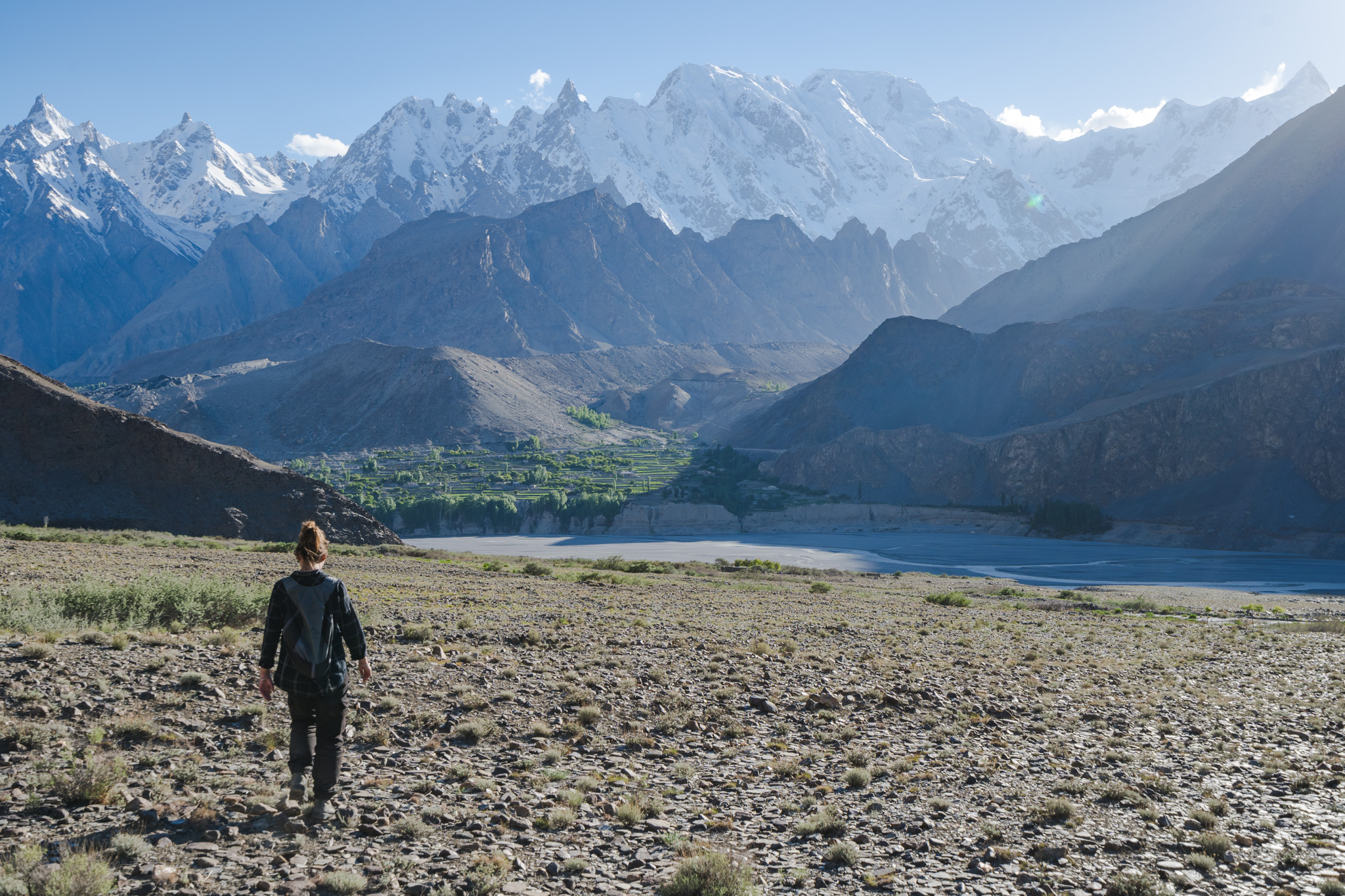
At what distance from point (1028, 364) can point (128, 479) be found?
133377mm

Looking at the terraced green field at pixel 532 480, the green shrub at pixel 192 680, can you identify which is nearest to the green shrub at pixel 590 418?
the terraced green field at pixel 532 480

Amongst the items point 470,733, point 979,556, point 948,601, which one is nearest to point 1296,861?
point 470,733

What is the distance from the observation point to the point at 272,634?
7.20 metres

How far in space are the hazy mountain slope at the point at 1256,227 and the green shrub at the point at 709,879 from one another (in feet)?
560

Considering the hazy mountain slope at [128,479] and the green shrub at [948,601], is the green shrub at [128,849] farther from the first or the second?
the hazy mountain slope at [128,479]

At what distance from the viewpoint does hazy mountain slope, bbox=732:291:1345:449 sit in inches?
4823

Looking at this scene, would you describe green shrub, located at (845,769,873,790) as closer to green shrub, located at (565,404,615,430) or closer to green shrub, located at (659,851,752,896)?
green shrub, located at (659,851,752,896)

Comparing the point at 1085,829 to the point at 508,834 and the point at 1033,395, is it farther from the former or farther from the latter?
the point at 1033,395

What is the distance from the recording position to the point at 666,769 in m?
9.13

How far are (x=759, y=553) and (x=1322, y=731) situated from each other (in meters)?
76.3

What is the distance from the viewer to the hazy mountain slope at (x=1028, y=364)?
122 m

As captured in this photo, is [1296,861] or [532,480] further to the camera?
[532,480]

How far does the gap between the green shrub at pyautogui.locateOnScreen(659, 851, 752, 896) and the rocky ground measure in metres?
0.08

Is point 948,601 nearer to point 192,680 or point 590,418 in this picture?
point 192,680
